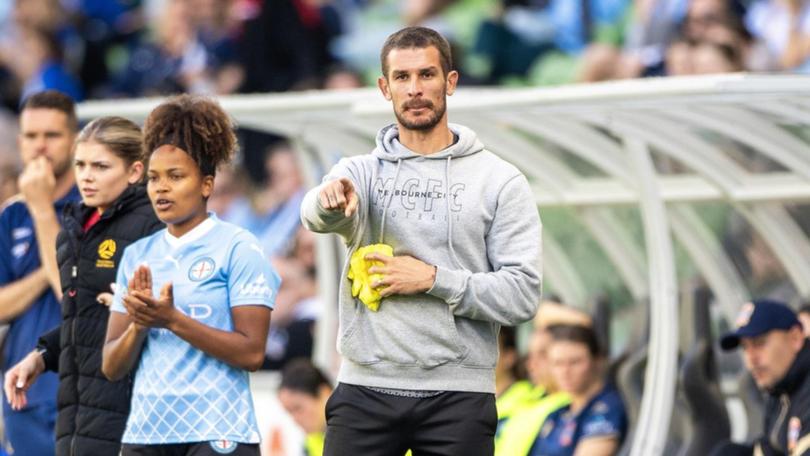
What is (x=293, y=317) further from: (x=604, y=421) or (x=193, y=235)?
(x=193, y=235)

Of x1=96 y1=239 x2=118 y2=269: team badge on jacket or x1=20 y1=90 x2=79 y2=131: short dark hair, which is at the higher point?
x1=20 y1=90 x2=79 y2=131: short dark hair

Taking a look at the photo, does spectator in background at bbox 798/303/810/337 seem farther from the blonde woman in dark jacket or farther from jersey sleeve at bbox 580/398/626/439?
the blonde woman in dark jacket

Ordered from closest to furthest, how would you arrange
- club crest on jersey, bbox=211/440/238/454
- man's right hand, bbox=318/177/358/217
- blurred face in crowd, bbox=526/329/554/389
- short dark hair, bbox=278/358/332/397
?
man's right hand, bbox=318/177/358/217 → club crest on jersey, bbox=211/440/238/454 → blurred face in crowd, bbox=526/329/554/389 → short dark hair, bbox=278/358/332/397

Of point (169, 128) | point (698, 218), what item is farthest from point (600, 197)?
point (169, 128)

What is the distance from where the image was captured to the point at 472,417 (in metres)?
4.82

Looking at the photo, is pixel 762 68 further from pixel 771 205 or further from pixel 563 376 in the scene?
pixel 563 376

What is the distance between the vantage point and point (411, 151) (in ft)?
16.2

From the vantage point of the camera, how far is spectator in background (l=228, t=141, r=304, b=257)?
13.2 metres

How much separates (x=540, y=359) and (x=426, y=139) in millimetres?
4320

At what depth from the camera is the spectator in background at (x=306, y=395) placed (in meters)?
9.12

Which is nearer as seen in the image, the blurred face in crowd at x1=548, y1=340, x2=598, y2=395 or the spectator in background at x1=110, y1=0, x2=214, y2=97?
the blurred face in crowd at x1=548, y1=340, x2=598, y2=395

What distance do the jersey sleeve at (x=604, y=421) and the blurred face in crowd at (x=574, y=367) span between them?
4.4 inches

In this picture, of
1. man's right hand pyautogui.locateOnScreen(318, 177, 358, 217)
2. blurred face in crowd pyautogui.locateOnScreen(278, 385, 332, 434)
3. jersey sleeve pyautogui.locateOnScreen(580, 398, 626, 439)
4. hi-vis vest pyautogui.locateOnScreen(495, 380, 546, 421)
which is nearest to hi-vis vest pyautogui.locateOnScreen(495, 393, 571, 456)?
hi-vis vest pyautogui.locateOnScreen(495, 380, 546, 421)

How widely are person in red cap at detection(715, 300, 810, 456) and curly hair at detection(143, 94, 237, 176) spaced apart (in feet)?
9.46
